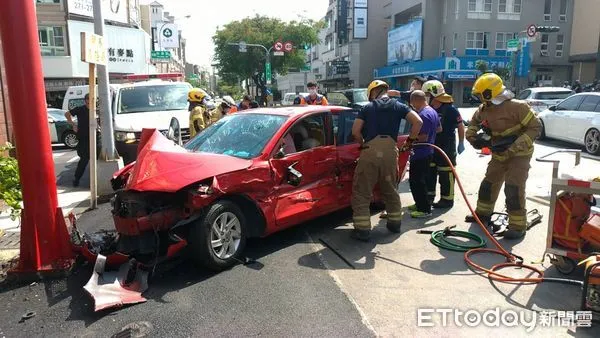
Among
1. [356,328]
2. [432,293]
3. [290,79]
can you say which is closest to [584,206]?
[432,293]

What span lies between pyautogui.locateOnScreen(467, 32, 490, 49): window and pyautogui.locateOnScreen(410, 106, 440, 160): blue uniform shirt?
4028cm

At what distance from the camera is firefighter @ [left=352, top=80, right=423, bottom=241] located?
522cm

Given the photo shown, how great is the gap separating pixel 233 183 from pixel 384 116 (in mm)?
1871

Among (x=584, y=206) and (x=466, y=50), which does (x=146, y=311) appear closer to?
(x=584, y=206)

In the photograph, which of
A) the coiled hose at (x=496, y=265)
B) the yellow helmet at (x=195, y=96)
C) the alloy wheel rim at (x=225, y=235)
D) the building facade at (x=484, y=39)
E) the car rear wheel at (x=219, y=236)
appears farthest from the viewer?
the building facade at (x=484, y=39)

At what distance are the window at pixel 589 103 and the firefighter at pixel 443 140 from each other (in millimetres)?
6819

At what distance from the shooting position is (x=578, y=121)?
1183 centimetres

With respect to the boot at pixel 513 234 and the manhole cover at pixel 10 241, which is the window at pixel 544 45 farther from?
the manhole cover at pixel 10 241

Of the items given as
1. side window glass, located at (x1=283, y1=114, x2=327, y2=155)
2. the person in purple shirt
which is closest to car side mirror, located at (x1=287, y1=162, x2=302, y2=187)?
side window glass, located at (x1=283, y1=114, x2=327, y2=155)

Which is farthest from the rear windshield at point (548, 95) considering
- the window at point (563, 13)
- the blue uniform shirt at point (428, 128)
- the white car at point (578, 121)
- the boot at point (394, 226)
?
the window at point (563, 13)

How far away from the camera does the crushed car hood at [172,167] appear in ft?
13.7

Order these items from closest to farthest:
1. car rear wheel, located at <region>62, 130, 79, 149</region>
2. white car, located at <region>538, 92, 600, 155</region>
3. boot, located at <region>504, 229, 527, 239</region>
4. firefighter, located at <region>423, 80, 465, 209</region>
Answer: boot, located at <region>504, 229, 527, 239</region>, firefighter, located at <region>423, 80, 465, 209</region>, white car, located at <region>538, 92, 600, 155</region>, car rear wheel, located at <region>62, 130, 79, 149</region>

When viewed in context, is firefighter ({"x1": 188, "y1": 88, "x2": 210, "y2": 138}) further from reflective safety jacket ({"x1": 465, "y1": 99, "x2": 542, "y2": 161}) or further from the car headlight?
reflective safety jacket ({"x1": 465, "y1": 99, "x2": 542, "y2": 161})

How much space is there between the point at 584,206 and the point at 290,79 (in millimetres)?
91373
